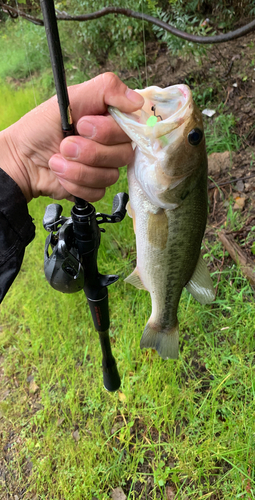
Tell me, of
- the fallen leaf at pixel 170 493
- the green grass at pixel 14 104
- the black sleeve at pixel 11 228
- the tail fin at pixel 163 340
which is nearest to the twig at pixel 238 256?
the tail fin at pixel 163 340

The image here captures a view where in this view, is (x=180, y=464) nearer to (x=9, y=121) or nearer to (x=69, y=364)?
(x=69, y=364)

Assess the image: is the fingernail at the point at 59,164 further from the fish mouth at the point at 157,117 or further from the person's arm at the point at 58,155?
the fish mouth at the point at 157,117

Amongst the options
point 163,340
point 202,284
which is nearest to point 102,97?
point 202,284

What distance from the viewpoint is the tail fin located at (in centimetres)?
165

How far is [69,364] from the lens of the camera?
8.70 ft

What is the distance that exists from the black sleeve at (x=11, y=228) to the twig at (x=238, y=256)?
5.95 feet

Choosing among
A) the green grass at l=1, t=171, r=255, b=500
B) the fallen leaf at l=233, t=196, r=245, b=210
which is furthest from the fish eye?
the fallen leaf at l=233, t=196, r=245, b=210

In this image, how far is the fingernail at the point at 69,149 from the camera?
3.55 feet

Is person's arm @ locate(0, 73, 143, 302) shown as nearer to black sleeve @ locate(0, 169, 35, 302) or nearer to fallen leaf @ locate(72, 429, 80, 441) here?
black sleeve @ locate(0, 169, 35, 302)

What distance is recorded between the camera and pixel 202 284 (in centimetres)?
152

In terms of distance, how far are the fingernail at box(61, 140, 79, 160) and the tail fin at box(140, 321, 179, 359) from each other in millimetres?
914

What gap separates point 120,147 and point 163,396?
1.73m

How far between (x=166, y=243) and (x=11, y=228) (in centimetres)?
64

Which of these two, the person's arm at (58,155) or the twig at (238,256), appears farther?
the twig at (238,256)
